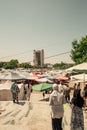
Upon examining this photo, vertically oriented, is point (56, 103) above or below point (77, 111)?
above

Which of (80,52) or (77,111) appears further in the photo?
(80,52)

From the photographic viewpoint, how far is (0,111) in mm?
15375

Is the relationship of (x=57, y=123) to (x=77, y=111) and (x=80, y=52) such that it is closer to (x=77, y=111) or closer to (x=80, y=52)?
(x=77, y=111)

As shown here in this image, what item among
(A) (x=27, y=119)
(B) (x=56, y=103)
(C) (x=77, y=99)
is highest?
(C) (x=77, y=99)

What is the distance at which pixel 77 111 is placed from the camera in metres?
9.59

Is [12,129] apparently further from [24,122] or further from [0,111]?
[0,111]

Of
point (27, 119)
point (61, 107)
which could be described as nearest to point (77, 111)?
point (61, 107)

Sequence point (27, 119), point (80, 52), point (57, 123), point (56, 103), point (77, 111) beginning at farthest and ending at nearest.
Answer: point (80, 52) < point (27, 119) < point (77, 111) < point (57, 123) < point (56, 103)

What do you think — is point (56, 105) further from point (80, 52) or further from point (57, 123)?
point (80, 52)

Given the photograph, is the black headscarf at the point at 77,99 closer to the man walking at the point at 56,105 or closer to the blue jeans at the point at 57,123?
the man walking at the point at 56,105

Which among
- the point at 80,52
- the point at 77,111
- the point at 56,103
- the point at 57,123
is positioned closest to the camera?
the point at 56,103

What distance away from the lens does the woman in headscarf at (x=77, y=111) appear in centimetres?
942

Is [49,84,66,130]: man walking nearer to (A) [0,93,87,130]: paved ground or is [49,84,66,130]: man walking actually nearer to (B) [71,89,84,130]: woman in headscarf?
(B) [71,89,84,130]: woman in headscarf

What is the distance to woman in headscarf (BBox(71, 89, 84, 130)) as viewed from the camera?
9.42 metres
